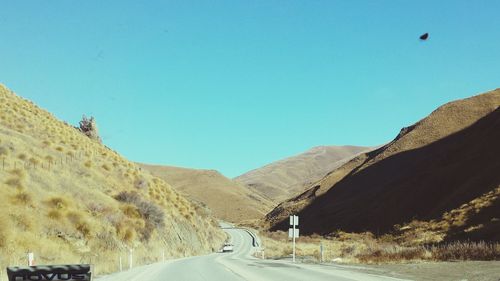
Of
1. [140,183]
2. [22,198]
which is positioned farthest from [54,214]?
[140,183]

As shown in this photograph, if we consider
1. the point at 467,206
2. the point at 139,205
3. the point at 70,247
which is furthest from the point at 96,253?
the point at 467,206

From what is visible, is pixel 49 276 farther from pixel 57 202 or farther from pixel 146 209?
pixel 146 209

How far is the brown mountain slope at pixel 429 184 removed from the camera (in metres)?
66.1

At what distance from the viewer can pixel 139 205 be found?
4372 centimetres

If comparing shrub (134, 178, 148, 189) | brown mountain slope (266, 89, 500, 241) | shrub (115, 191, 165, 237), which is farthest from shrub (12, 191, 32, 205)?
brown mountain slope (266, 89, 500, 241)

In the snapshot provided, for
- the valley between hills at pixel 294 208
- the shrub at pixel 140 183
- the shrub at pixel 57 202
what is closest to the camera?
the valley between hills at pixel 294 208

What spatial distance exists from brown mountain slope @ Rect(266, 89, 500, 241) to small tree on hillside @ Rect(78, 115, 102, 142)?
143 feet

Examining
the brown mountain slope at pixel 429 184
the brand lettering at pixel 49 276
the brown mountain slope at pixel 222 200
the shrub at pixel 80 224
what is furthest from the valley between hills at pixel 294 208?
the brown mountain slope at pixel 222 200

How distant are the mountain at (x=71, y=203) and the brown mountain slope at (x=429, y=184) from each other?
2993 cm

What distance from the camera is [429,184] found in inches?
3391

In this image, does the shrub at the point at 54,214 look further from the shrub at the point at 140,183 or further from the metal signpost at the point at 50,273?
the shrub at the point at 140,183

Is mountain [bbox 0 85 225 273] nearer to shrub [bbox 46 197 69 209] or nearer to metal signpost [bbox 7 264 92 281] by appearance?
shrub [bbox 46 197 69 209]

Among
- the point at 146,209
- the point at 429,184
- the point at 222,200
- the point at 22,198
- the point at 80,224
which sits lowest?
the point at 80,224

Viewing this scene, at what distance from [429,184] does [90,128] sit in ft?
170
